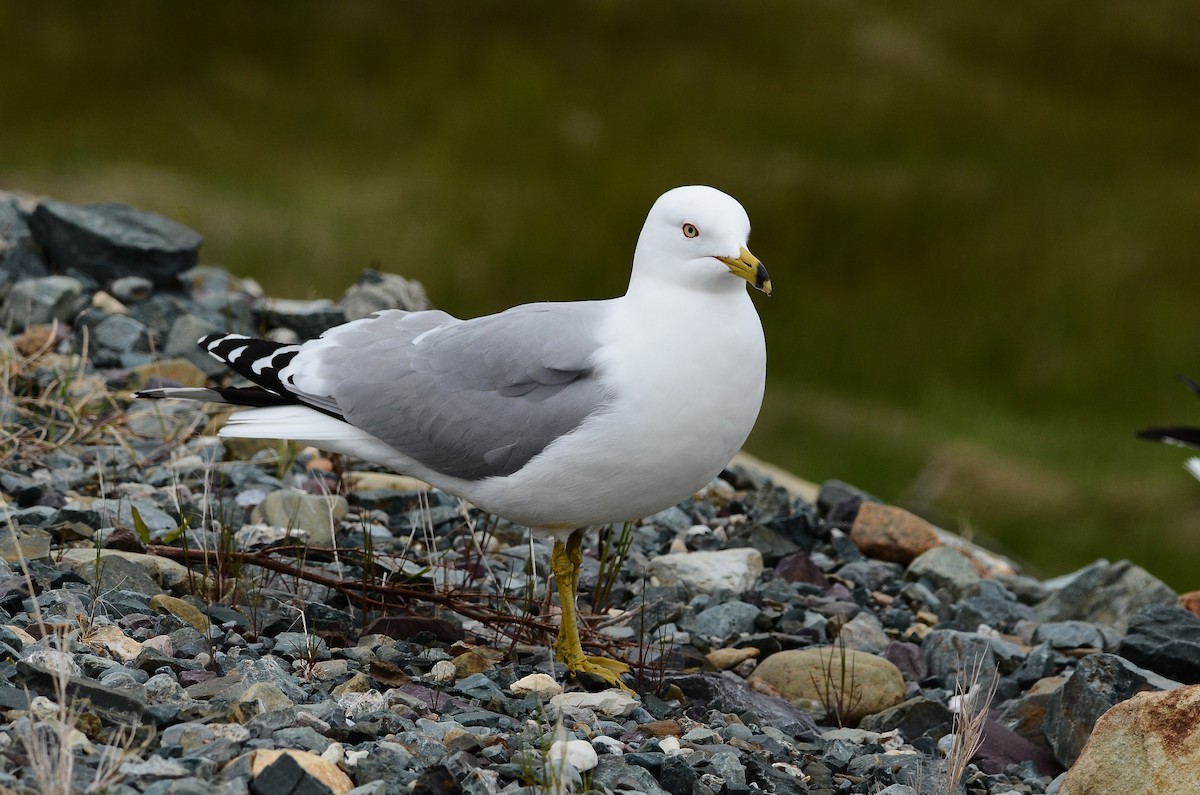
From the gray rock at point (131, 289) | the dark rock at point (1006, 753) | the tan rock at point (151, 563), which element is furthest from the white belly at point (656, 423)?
the gray rock at point (131, 289)

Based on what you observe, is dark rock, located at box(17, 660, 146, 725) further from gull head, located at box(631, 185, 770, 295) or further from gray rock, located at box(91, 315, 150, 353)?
gray rock, located at box(91, 315, 150, 353)

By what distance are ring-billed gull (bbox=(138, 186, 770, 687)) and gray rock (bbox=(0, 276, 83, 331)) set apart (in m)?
2.20

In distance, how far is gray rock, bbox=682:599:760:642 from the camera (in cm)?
470

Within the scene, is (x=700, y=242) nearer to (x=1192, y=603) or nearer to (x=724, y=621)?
(x=724, y=621)

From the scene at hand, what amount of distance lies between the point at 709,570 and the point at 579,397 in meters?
1.31

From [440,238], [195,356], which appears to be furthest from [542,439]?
[440,238]

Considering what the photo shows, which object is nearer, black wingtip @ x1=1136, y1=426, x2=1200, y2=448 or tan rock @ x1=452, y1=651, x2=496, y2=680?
tan rock @ x1=452, y1=651, x2=496, y2=680

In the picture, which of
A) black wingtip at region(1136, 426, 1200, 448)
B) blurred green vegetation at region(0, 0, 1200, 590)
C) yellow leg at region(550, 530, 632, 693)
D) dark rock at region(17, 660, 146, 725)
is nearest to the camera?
dark rock at region(17, 660, 146, 725)

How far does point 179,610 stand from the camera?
12.8 feet

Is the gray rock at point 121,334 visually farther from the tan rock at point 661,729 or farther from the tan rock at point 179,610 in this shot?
the tan rock at point 661,729

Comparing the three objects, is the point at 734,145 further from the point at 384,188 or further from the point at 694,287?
the point at 694,287

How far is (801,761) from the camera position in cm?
378

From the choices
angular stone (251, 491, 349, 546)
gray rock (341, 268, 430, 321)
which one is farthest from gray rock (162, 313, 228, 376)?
angular stone (251, 491, 349, 546)

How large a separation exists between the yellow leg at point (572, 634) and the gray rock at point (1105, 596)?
6.86 ft
